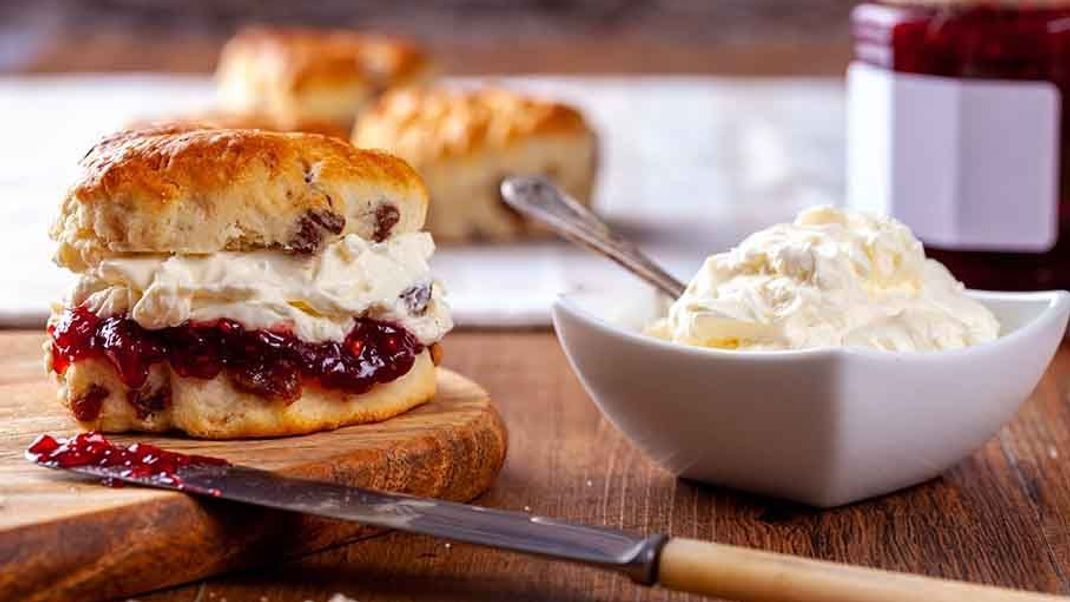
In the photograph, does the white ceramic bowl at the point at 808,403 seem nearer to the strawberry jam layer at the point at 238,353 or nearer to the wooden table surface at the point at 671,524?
the wooden table surface at the point at 671,524

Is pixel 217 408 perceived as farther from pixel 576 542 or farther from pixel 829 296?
pixel 829 296

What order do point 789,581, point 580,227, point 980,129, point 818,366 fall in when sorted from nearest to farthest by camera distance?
point 789,581 < point 818,366 < point 580,227 < point 980,129

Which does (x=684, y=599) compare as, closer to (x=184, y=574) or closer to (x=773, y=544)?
(x=773, y=544)

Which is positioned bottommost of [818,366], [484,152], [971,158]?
[484,152]

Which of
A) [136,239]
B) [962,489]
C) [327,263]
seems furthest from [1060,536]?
[136,239]

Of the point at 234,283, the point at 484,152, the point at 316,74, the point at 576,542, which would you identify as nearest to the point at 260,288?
the point at 234,283

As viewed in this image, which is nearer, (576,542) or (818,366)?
(576,542)

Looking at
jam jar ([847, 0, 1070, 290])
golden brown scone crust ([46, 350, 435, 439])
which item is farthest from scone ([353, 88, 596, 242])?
golden brown scone crust ([46, 350, 435, 439])

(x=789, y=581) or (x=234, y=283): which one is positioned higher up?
(x=234, y=283)
